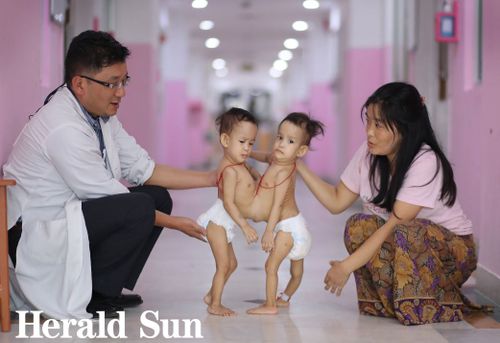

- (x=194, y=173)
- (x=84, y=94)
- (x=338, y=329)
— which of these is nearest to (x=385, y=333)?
(x=338, y=329)

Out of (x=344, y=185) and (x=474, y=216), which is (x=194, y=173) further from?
(x=474, y=216)

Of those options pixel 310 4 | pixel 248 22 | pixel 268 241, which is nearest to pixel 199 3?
pixel 310 4

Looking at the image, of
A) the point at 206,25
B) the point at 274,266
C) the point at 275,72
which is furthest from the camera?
the point at 275,72

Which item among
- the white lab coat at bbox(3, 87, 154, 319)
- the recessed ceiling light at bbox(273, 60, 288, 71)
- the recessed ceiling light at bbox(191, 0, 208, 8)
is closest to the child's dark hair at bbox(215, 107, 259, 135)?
the white lab coat at bbox(3, 87, 154, 319)

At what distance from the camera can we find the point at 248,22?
1683 cm

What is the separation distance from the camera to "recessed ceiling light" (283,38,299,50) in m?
19.9

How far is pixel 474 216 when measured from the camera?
4941mm

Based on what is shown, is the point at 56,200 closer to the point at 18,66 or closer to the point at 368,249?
the point at 18,66

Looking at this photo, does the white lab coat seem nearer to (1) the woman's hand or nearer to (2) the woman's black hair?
(1) the woman's hand

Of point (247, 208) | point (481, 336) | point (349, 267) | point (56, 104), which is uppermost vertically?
point (56, 104)

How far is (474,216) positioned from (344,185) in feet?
5.45

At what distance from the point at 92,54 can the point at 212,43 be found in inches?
699

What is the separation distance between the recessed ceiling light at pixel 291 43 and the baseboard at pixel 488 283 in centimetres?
1586

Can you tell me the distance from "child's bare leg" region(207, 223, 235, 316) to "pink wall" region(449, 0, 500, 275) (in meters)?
1.37
